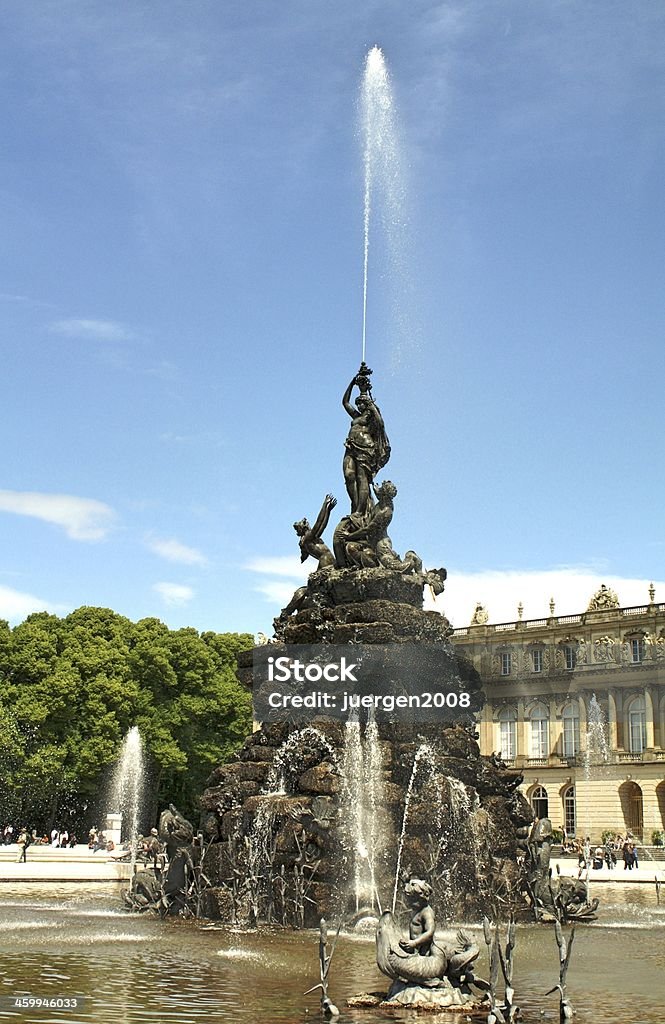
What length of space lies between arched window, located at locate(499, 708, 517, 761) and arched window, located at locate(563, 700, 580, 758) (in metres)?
5.48

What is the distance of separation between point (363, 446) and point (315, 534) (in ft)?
7.97

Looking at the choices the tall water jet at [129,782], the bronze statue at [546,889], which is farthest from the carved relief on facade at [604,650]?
the bronze statue at [546,889]

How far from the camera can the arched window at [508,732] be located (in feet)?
316

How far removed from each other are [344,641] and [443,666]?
214 centimetres

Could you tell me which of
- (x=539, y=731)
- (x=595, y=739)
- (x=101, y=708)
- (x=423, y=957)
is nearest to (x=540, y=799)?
(x=539, y=731)

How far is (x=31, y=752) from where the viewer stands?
56.2 metres

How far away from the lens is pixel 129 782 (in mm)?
61594

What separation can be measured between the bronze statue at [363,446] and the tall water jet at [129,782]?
1447 inches

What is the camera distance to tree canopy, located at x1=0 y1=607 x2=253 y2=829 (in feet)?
185

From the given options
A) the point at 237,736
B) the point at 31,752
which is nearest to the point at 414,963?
the point at 31,752

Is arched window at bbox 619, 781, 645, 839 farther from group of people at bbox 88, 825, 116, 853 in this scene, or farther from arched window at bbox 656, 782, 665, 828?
group of people at bbox 88, 825, 116, 853

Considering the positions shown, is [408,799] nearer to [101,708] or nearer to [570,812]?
[101,708]

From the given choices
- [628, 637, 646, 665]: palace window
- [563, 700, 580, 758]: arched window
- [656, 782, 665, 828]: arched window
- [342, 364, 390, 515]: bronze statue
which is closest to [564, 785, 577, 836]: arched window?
[563, 700, 580, 758]: arched window

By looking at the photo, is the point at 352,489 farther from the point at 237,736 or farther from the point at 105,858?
the point at 237,736
